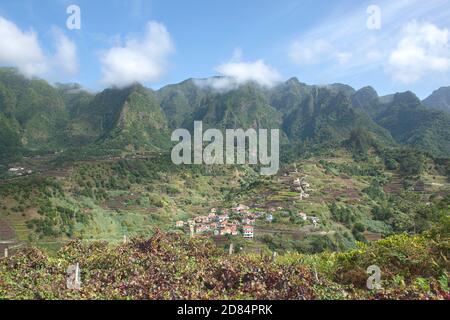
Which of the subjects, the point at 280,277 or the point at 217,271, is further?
the point at 217,271

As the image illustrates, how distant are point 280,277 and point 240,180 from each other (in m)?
107

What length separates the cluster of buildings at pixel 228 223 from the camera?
46.4 meters

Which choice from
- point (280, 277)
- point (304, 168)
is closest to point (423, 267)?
point (280, 277)

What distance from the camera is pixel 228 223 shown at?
5319cm

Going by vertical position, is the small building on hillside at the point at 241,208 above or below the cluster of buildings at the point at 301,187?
below

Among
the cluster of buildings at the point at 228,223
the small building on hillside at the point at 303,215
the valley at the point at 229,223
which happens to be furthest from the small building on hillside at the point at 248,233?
the small building on hillside at the point at 303,215

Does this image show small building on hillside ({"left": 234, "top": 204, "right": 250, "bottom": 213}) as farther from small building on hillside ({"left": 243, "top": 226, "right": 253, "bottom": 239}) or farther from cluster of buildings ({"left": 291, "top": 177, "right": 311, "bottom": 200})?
small building on hillside ({"left": 243, "top": 226, "right": 253, "bottom": 239})

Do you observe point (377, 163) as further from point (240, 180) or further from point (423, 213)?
point (423, 213)

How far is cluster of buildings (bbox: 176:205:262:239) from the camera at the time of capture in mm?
46425

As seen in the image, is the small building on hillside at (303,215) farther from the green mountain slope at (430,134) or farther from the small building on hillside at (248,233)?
the green mountain slope at (430,134)

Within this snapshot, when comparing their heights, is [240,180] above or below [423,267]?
below

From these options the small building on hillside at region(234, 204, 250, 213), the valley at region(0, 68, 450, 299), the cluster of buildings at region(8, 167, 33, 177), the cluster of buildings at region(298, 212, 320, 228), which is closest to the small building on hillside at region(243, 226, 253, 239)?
the valley at region(0, 68, 450, 299)
